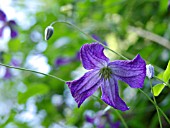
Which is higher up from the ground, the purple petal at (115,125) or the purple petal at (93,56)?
the purple petal at (115,125)

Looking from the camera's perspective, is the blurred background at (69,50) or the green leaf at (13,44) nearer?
the blurred background at (69,50)

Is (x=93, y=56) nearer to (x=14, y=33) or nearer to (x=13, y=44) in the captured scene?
(x=14, y=33)

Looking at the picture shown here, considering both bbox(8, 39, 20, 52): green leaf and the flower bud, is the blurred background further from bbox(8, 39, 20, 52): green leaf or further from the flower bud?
the flower bud

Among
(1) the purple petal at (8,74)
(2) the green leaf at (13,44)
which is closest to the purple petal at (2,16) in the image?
(2) the green leaf at (13,44)

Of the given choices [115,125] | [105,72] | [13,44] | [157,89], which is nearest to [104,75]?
[105,72]

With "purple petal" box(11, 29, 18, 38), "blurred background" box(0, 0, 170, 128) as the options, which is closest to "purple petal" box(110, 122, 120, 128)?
"blurred background" box(0, 0, 170, 128)

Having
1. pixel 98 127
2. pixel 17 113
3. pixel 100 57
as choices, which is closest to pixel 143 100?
pixel 98 127

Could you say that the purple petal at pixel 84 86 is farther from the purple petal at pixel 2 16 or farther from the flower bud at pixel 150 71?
the purple petal at pixel 2 16
